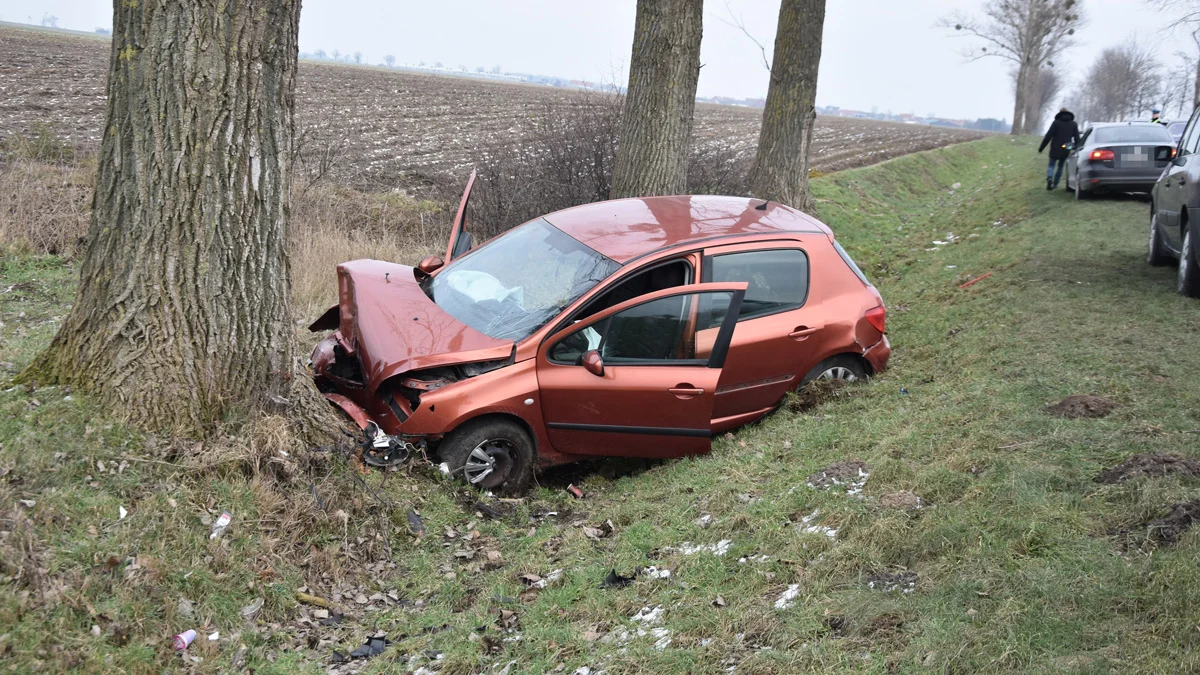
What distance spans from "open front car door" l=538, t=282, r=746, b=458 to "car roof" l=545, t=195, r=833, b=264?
0.48m

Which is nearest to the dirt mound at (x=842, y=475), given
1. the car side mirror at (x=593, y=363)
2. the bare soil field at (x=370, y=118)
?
the car side mirror at (x=593, y=363)

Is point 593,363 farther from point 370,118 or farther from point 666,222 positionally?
point 370,118

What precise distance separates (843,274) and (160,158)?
4998 mm

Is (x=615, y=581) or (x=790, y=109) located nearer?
(x=615, y=581)

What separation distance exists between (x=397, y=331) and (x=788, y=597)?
3.18 m

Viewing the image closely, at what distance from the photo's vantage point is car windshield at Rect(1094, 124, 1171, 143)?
17.0 m

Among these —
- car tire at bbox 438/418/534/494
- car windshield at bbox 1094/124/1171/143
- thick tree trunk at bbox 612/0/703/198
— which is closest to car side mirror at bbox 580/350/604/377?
car tire at bbox 438/418/534/494

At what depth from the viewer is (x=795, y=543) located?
466 centimetres

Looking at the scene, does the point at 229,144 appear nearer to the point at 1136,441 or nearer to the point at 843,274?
the point at 843,274

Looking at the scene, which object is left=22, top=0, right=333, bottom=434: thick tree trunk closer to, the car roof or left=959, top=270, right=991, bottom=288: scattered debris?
the car roof

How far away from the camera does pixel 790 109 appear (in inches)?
553

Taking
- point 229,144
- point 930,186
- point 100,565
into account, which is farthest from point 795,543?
point 930,186

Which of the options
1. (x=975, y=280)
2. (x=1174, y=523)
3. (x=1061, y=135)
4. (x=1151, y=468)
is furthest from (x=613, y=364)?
(x=1061, y=135)

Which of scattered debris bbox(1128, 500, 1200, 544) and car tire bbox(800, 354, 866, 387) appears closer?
scattered debris bbox(1128, 500, 1200, 544)
